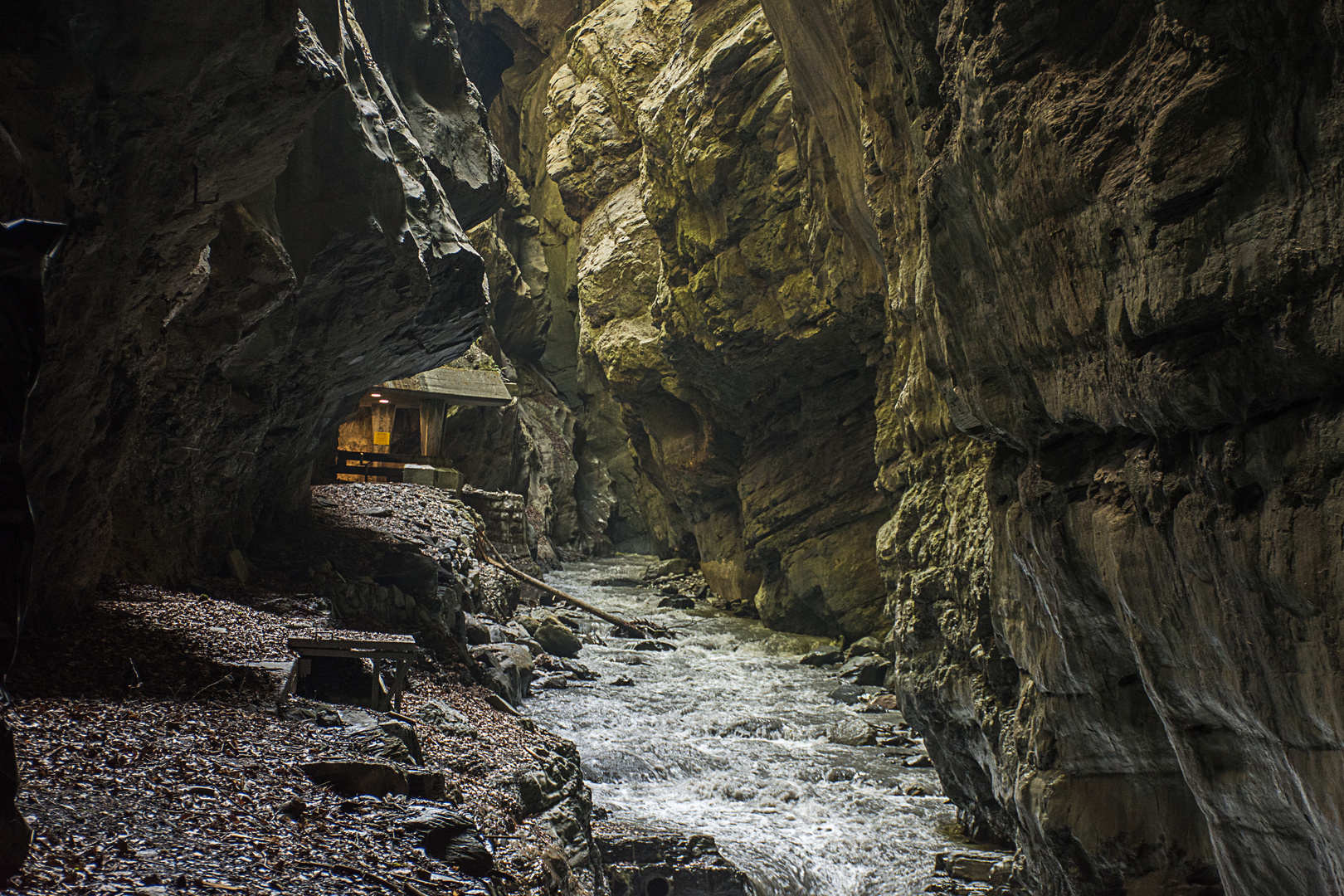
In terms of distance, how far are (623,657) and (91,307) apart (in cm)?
1636

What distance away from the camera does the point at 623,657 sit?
21.4 m

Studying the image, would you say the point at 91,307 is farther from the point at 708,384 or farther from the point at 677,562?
the point at 677,562

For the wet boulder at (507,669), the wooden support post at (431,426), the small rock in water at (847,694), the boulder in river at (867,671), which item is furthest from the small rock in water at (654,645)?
the wooden support post at (431,426)

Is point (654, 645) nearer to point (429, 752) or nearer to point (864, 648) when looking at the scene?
point (864, 648)

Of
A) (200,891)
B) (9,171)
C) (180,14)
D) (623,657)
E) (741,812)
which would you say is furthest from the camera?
(623,657)

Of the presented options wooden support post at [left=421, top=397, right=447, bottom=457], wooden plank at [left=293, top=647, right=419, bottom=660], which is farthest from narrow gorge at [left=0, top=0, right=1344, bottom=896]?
wooden support post at [left=421, top=397, right=447, bottom=457]

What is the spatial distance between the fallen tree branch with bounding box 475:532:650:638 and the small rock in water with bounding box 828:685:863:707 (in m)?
7.22

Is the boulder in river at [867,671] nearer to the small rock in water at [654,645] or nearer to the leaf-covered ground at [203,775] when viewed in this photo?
the small rock in water at [654,645]

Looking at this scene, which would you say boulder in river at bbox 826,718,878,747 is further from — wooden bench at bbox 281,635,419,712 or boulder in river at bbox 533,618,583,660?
wooden bench at bbox 281,635,419,712

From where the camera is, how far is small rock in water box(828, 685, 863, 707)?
1794cm

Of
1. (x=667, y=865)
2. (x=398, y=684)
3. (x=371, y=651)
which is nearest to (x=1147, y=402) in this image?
(x=667, y=865)

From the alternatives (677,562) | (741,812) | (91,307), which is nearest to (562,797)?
(741,812)

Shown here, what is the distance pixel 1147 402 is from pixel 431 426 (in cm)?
2340

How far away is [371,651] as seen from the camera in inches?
395
